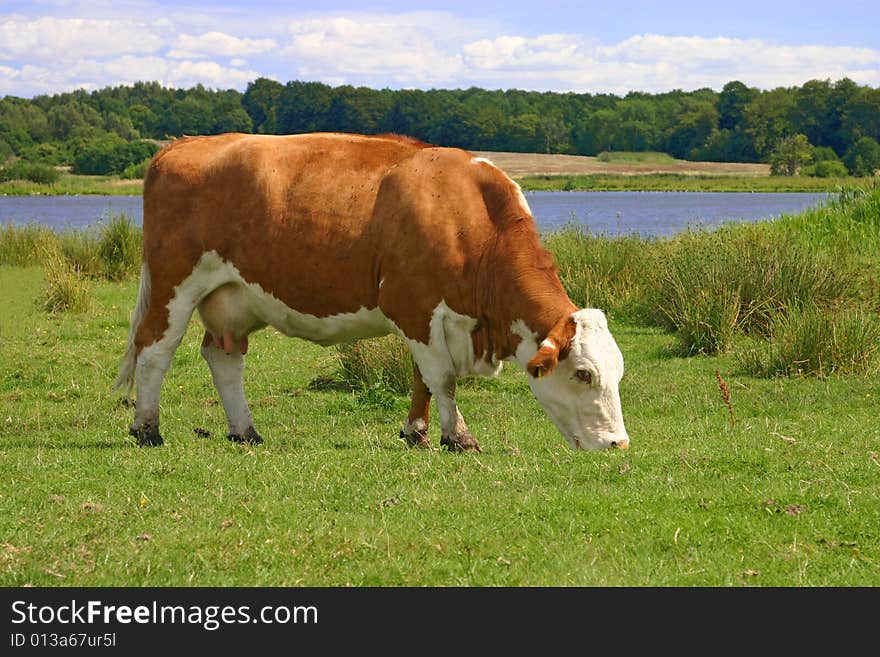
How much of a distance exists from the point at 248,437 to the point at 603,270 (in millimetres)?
10056

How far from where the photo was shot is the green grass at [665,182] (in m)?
86.0

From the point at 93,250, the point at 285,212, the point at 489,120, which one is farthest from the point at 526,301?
the point at 489,120

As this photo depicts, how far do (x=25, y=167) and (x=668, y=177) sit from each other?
53481 millimetres

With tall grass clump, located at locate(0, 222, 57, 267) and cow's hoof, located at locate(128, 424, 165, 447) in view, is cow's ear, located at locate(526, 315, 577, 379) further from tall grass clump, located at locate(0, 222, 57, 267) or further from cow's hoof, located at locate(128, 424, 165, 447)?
tall grass clump, located at locate(0, 222, 57, 267)

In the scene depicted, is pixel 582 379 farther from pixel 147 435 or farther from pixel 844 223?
pixel 844 223

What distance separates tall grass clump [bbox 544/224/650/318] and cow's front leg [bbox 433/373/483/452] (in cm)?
897

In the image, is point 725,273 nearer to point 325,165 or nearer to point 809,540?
point 325,165

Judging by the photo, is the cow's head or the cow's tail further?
the cow's tail

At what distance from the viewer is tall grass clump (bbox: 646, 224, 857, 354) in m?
14.4

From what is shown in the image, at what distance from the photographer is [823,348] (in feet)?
40.5

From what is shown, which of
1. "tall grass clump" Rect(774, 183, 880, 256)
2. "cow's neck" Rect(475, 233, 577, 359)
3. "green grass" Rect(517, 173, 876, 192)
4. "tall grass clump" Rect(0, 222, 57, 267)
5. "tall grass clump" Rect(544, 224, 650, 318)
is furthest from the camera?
"green grass" Rect(517, 173, 876, 192)

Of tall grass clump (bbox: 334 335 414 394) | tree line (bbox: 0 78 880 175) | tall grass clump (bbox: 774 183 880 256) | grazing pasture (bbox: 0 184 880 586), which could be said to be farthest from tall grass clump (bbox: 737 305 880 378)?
tree line (bbox: 0 78 880 175)

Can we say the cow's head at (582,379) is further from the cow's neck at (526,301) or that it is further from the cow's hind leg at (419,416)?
the cow's hind leg at (419,416)
